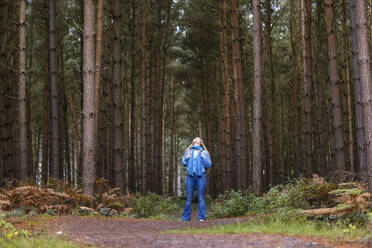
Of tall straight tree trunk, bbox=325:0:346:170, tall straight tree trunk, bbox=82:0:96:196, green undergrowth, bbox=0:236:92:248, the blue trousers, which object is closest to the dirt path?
green undergrowth, bbox=0:236:92:248

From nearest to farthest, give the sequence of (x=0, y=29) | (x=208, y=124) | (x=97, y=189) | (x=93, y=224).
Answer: (x=93, y=224) < (x=97, y=189) < (x=0, y=29) < (x=208, y=124)

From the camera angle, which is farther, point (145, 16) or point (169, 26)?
point (169, 26)

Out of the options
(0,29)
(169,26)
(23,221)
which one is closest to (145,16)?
(169,26)

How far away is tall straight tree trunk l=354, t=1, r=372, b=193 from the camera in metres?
8.36

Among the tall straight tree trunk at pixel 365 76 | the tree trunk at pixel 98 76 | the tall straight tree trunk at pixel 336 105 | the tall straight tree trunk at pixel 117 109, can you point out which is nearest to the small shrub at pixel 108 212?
the tall straight tree trunk at pixel 117 109

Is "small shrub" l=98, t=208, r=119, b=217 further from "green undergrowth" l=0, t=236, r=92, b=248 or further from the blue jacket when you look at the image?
"green undergrowth" l=0, t=236, r=92, b=248

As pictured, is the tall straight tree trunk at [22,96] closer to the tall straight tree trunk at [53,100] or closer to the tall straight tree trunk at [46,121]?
the tall straight tree trunk at [53,100]

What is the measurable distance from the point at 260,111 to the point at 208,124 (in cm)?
1268

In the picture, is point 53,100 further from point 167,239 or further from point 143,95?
point 167,239

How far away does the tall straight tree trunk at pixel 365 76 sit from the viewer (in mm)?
8359

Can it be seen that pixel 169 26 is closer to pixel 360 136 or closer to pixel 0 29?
pixel 0 29

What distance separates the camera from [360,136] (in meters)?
12.2

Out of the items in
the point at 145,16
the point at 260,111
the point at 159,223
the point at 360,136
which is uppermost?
the point at 145,16

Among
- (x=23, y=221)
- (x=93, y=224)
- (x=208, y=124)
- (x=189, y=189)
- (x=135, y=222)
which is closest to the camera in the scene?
(x=23, y=221)
